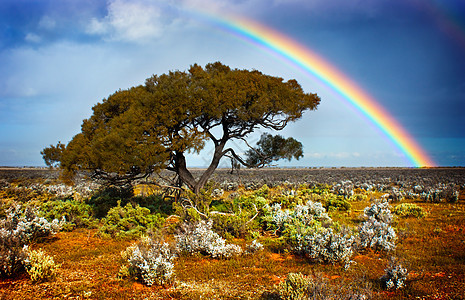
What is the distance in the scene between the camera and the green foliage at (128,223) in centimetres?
1108

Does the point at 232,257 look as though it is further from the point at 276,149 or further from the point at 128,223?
the point at 276,149

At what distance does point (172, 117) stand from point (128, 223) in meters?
5.08

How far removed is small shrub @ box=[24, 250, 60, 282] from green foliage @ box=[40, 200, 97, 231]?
19.5ft

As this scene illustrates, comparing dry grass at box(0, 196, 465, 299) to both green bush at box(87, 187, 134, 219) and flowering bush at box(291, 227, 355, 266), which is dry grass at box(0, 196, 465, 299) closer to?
A: flowering bush at box(291, 227, 355, 266)

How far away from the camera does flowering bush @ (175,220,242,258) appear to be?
27.4 feet

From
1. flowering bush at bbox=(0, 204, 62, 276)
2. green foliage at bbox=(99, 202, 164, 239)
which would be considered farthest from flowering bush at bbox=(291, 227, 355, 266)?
flowering bush at bbox=(0, 204, 62, 276)

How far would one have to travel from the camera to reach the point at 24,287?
6.08 metres

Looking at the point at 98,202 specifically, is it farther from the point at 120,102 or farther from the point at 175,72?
the point at 175,72

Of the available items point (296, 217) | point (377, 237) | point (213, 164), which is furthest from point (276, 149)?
point (377, 237)

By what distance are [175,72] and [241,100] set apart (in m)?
3.87

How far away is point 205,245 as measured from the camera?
8523mm

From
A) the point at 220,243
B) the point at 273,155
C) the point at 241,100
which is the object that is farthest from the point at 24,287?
the point at 273,155

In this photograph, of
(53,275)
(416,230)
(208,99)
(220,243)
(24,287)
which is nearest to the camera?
(24,287)

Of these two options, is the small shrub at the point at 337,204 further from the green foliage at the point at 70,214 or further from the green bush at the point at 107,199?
the green foliage at the point at 70,214
